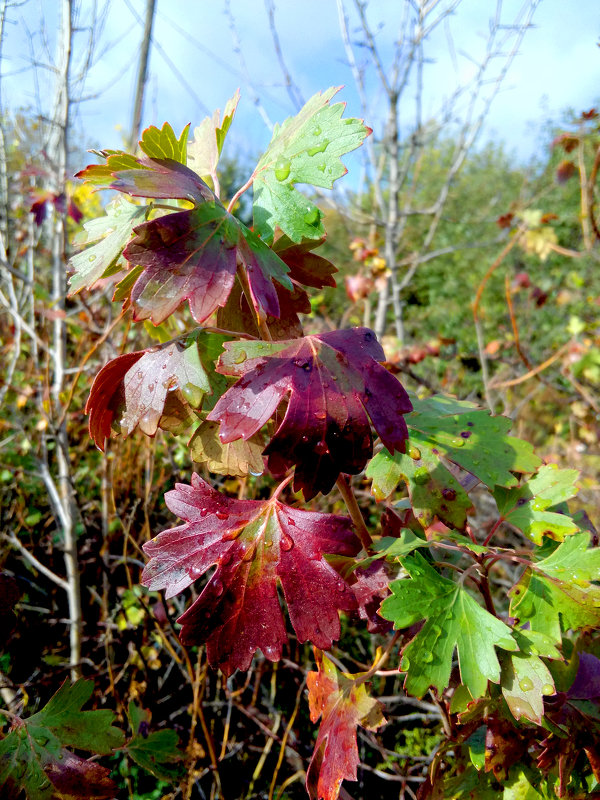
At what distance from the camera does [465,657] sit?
67 centimetres

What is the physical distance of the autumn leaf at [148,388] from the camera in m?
0.67

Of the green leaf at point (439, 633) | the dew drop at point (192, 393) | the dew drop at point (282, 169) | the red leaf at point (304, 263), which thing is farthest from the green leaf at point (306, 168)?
the green leaf at point (439, 633)

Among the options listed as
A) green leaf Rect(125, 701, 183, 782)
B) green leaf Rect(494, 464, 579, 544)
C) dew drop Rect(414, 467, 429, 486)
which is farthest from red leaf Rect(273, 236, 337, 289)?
green leaf Rect(125, 701, 183, 782)

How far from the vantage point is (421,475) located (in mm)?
755

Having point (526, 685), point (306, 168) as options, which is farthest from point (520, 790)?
point (306, 168)

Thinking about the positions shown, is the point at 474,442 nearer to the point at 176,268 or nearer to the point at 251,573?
the point at 251,573

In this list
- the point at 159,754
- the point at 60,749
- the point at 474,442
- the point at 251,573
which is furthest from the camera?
the point at 159,754

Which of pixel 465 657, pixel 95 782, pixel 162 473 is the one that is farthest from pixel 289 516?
pixel 162 473

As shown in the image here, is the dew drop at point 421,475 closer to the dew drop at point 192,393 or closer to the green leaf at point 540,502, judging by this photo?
the green leaf at point 540,502

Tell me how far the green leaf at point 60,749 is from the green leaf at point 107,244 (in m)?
0.72

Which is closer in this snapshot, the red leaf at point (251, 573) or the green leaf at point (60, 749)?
the red leaf at point (251, 573)

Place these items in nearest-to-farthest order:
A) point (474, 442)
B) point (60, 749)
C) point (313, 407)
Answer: point (313, 407) < point (474, 442) < point (60, 749)

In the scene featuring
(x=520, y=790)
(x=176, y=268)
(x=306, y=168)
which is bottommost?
(x=520, y=790)

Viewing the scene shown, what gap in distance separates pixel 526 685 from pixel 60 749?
77cm
